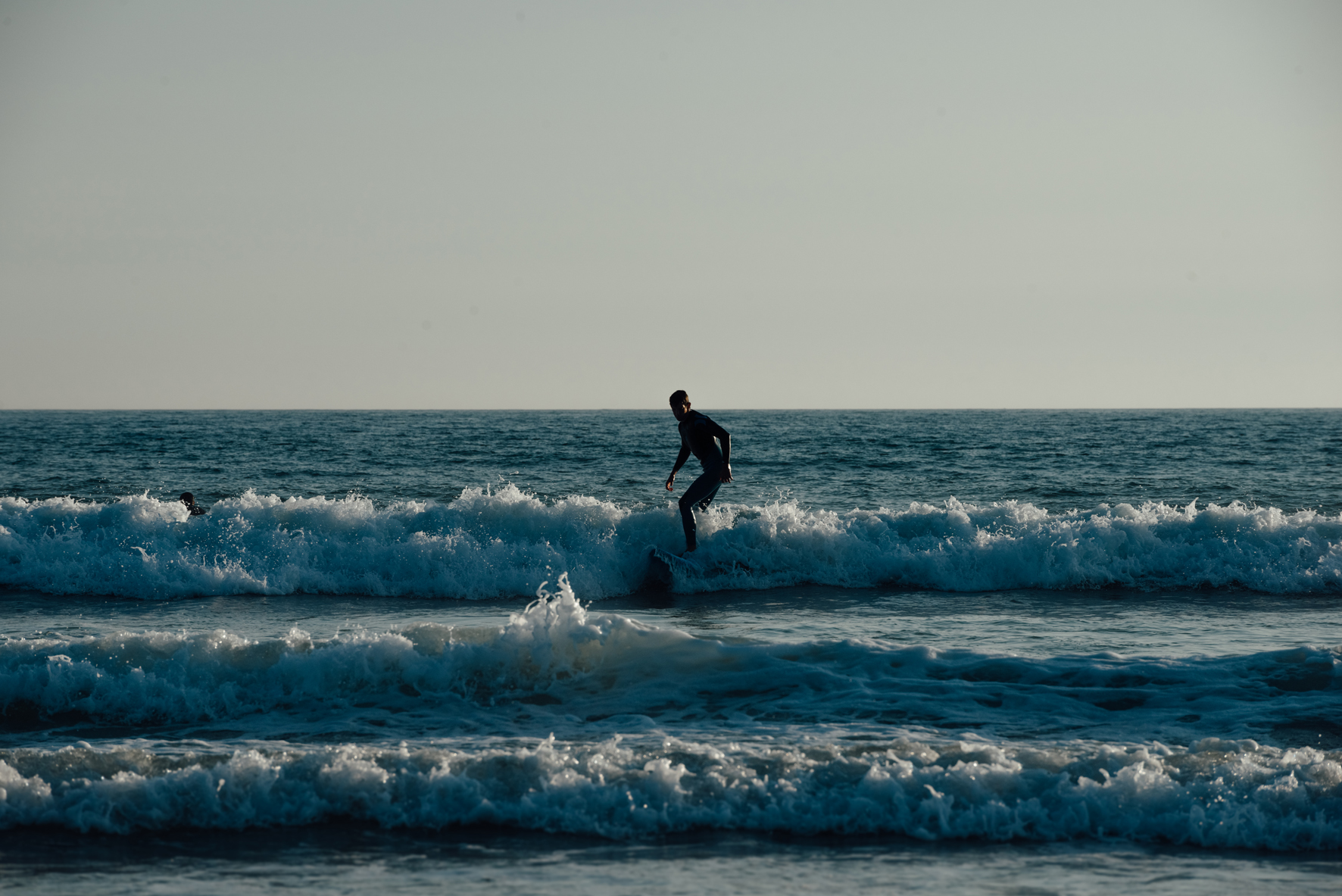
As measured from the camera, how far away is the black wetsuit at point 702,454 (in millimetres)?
12062

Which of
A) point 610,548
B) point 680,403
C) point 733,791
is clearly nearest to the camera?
point 733,791

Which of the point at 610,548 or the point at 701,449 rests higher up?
the point at 701,449

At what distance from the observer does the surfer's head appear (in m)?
11.9

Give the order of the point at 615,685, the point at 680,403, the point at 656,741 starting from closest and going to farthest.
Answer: the point at 656,741 < the point at 615,685 < the point at 680,403

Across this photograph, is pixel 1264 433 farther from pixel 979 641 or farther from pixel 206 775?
pixel 206 775

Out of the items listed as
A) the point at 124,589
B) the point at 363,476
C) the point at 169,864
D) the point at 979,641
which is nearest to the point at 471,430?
the point at 363,476

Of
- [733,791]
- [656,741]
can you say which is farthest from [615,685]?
[733,791]

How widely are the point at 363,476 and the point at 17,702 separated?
62.3ft

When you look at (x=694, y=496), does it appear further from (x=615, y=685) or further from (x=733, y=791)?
(x=733, y=791)

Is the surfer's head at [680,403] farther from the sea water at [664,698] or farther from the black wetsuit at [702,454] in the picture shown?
the sea water at [664,698]

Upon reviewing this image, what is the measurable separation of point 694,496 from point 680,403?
4.89 feet

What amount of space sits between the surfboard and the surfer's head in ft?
8.21

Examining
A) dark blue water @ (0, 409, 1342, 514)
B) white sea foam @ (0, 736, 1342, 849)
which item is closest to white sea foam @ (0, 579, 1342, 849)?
white sea foam @ (0, 736, 1342, 849)

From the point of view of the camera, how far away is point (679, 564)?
13.7 metres
